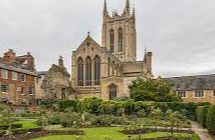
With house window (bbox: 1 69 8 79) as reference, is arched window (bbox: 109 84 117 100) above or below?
below

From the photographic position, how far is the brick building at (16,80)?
5953cm

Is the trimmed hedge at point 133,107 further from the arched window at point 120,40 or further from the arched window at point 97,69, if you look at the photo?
the arched window at point 120,40

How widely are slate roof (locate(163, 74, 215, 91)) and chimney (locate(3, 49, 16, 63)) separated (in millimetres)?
34593

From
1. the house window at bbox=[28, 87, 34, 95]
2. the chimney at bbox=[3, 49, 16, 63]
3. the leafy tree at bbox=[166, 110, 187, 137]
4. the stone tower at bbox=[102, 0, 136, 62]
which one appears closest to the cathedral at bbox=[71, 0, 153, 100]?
the stone tower at bbox=[102, 0, 136, 62]

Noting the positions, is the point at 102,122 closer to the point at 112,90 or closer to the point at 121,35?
the point at 112,90

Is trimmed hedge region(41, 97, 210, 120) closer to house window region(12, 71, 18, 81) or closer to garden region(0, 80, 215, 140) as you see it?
garden region(0, 80, 215, 140)

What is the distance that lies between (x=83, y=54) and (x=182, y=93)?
83.5 feet

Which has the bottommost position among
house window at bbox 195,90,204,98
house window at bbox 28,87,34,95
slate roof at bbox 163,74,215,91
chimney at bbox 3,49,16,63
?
house window at bbox 195,90,204,98

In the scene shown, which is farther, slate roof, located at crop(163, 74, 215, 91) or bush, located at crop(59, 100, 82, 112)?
slate roof, located at crop(163, 74, 215, 91)

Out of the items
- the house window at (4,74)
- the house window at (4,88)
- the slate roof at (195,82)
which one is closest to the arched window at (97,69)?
the slate roof at (195,82)

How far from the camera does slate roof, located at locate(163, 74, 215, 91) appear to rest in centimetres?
7471

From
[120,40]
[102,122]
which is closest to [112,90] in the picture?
[120,40]

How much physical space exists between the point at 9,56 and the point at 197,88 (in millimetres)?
37868

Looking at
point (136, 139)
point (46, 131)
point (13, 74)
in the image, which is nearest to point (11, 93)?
point (13, 74)
